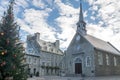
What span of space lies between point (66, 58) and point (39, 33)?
15025 mm

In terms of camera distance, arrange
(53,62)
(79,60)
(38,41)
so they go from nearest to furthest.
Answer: (79,60) < (38,41) < (53,62)

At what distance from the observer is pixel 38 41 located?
143 feet

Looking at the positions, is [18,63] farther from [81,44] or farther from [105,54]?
[105,54]

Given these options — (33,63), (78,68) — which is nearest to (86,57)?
(78,68)

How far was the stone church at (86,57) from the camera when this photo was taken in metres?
27.5

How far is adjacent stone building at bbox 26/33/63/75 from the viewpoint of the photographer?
4026 cm

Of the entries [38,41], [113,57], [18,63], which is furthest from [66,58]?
[18,63]

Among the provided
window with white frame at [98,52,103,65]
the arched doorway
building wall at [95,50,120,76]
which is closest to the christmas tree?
building wall at [95,50,120,76]

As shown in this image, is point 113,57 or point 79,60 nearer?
point 79,60

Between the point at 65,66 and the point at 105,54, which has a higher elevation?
the point at 105,54

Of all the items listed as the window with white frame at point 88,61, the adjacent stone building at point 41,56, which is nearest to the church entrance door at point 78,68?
the window with white frame at point 88,61

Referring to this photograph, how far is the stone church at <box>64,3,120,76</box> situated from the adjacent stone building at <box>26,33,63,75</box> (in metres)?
10.6

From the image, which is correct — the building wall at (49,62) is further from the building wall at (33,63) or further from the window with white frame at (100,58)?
the window with white frame at (100,58)

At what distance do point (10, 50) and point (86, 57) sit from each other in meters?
22.3
